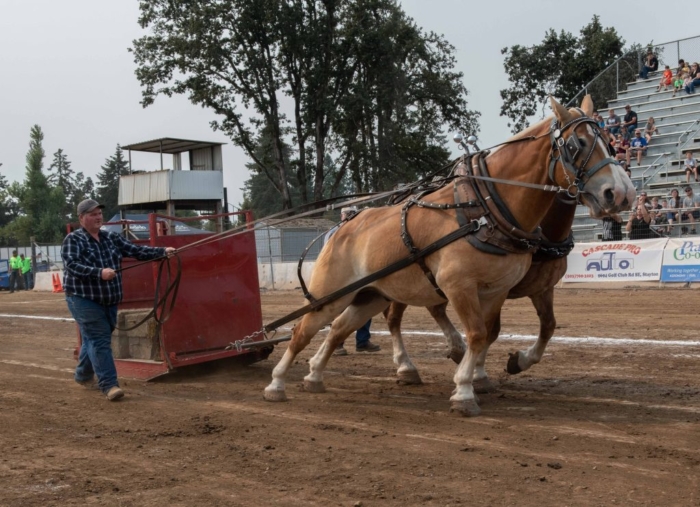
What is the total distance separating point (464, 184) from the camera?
6301mm

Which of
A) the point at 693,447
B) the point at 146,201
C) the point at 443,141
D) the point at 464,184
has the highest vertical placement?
the point at 443,141

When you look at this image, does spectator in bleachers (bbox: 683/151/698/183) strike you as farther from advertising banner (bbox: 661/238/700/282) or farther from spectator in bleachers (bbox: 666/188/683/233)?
advertising banner (bbox: 661/238/700/282)

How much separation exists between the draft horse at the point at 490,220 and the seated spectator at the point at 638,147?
18.5 meters

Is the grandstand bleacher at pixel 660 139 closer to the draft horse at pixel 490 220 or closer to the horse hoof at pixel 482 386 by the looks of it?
the horse hoof at pixel 482 386

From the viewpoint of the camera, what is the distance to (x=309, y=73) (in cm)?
3619

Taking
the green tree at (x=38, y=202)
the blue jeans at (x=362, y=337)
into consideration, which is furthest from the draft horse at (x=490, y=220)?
the green tree at (x=38, y=202)

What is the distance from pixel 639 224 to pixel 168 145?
30.1 metres

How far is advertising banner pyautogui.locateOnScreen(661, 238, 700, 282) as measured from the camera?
1633 centimetres

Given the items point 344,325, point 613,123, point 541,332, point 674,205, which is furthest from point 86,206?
point 613,123

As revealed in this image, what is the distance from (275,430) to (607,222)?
46.9 feet

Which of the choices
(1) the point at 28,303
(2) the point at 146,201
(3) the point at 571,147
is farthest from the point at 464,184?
(2) the point at 146,201

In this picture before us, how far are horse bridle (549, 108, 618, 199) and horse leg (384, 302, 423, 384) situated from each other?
2.67 meters

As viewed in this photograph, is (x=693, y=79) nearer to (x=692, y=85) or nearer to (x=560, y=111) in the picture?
(x=692, y=85)

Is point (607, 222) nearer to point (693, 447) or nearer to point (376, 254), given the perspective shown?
point (376, 254)
